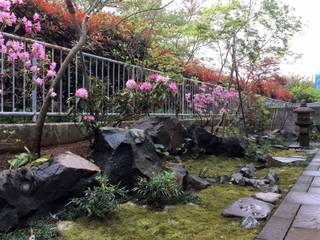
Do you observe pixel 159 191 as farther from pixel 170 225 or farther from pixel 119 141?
pixel 119 141

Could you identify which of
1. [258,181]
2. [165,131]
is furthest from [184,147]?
[258,181]

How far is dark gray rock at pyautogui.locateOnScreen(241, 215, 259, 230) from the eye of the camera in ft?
10.6

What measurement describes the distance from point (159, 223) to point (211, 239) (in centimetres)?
51

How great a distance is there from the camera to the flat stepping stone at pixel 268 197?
13.3 feet

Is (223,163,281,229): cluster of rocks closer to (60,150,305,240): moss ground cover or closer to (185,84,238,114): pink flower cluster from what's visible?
(60,150,305,240): moss ground cover

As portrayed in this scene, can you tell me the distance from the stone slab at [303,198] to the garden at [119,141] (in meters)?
0.10

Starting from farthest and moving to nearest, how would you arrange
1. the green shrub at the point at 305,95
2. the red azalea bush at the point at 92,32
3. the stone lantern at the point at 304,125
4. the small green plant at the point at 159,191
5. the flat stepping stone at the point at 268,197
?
the green shrub at the point at 305,95
the stone lantern at the point at 304,125
the red azalea bush at the point at 92,32
the flat stepping stone at the point at 268,197
the small green plant at the point at 159,191

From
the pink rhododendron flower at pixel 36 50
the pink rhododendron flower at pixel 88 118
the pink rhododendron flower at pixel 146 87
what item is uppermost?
the pink rhododendron flower at pixel 36 50

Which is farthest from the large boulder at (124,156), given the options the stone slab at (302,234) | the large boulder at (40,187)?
the stone slab at (302,234)

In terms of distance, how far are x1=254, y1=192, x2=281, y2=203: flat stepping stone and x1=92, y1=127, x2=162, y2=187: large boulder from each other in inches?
43.2

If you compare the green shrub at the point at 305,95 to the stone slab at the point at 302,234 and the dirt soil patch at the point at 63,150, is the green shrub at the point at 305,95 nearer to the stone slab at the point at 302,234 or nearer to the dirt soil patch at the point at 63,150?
the dirt soil patch at the point at 63,150

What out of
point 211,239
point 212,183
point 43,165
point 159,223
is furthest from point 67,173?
point 212,183

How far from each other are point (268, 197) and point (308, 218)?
0.72 meters

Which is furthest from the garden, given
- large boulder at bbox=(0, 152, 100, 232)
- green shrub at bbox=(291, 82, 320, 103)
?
green shrub at bbox=(291, 82, 320, 103)
